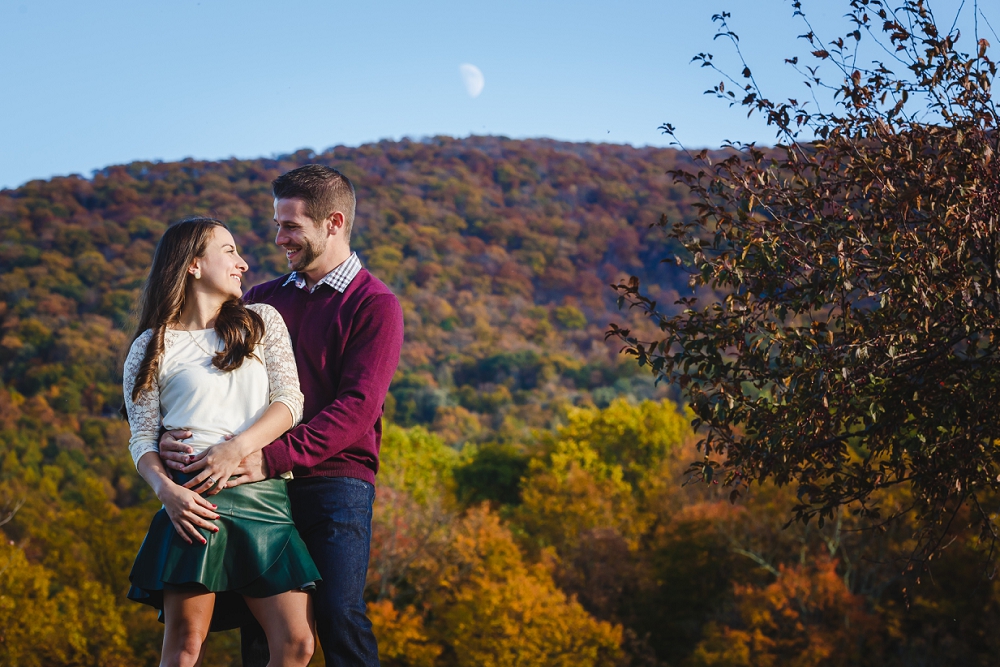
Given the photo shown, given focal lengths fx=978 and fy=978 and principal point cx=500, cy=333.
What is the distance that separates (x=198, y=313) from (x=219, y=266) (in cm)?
19

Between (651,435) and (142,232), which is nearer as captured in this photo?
(651,435)

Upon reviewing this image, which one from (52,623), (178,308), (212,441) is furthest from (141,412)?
(52,623)

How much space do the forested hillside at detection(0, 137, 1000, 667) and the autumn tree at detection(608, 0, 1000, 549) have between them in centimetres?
83

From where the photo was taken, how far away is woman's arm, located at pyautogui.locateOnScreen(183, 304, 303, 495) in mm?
3283

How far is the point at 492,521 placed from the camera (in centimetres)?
3222

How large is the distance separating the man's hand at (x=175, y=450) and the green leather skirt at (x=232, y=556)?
50 millimetres

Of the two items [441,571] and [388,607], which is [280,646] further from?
[441,571]

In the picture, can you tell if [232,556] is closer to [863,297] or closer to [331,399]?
[331,399]

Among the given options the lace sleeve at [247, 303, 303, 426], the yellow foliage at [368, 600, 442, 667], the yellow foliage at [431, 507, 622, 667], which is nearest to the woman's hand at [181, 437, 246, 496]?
the lace sleeve at [247, 303, 303, 426]

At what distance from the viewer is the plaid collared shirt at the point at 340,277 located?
12.7 feet

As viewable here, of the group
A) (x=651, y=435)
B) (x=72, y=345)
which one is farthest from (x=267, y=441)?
(x=72, y=345)

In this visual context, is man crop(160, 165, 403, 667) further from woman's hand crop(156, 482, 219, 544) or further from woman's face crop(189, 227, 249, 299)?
woman's face crop(189, 227, 249, 299)

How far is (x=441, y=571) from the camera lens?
30.6 m

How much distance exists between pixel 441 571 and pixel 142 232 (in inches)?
2372
